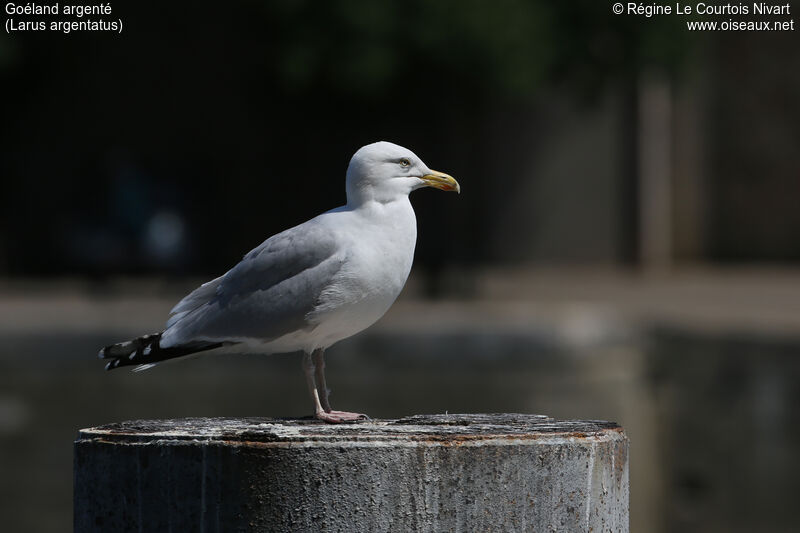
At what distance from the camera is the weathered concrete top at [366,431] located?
9.65 feet

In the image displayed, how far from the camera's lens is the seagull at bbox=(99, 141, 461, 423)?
3604mm

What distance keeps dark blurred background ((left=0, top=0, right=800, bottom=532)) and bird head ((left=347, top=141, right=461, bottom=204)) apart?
6420mm

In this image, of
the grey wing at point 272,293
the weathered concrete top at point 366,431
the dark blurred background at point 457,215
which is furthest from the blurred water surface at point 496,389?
the weathered concrete top at point 366,431

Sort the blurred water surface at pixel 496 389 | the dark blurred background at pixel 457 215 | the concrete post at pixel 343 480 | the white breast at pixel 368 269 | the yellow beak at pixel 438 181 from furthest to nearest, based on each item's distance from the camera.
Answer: the dark blurred background at pixel 457 215 → the blurred water surface at pixel 496 389 → the yellow beak at pixel 438 181 → the white breast at pixel 368 269 → the concrete post at pixel 343 480

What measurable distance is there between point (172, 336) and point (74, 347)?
686 cm

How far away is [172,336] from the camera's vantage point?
3.67 metres

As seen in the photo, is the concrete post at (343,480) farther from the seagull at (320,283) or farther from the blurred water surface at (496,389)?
the blurred water surface at (496,389)

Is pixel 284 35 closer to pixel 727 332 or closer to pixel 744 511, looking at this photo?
pixel 727 332

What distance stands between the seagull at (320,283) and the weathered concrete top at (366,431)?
0.23 m

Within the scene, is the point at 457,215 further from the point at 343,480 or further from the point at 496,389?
the point at 343,480

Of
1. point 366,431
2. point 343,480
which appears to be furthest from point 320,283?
point 343,480

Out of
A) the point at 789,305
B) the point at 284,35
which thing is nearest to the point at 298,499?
the point at 284,35

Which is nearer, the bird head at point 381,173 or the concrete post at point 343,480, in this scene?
the concrete post at point 343,480

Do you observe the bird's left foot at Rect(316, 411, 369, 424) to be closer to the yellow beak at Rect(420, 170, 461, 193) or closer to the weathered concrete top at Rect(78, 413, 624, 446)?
the weathered concrete top at Rect(78, 413, 624, 446)
